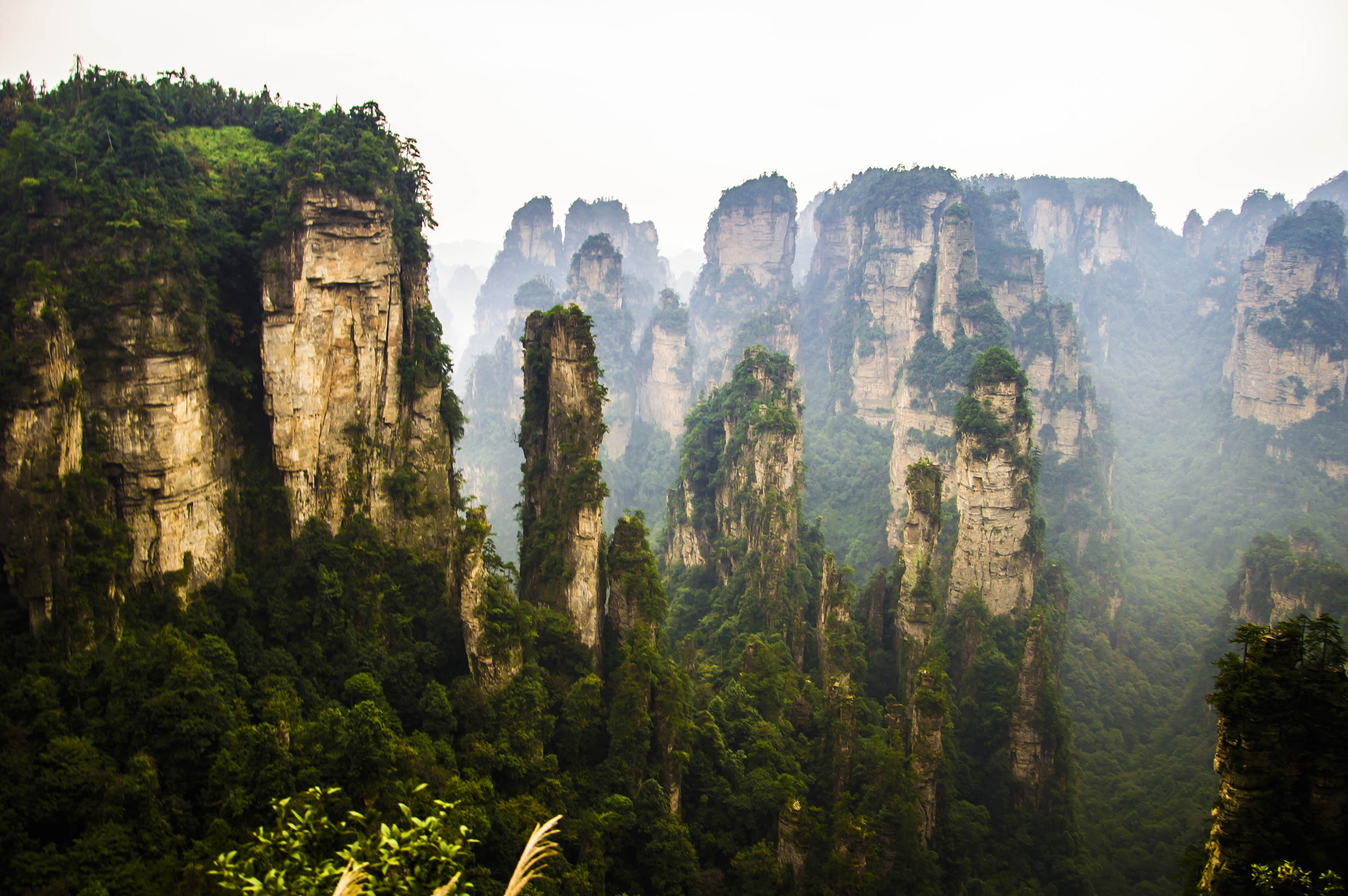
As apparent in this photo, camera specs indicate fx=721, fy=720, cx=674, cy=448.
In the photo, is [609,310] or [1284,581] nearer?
[1284,581]

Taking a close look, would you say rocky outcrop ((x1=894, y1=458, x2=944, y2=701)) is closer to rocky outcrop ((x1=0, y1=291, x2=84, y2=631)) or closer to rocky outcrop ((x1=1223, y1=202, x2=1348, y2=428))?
rocky outcrop ((x1=0, y1=291, x2=84, y2=631))

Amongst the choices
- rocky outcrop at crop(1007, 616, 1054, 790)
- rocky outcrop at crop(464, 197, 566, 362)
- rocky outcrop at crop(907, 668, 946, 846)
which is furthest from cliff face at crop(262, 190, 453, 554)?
rocky outcrop at crop(464, 197, 566, 362)

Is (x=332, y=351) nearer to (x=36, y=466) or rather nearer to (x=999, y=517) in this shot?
(x=36, y=466)

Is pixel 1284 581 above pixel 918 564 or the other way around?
the other way around

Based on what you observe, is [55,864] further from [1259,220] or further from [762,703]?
[1259,220]

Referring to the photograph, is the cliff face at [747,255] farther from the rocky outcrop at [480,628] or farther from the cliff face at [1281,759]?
the cliff face at [1281,759]

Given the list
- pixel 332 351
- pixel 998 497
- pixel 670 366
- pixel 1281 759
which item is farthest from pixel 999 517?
pixel 670 366
